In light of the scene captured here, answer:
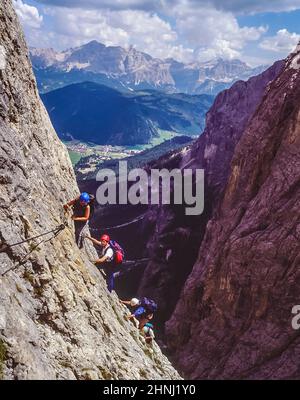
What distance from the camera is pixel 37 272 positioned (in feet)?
81.1

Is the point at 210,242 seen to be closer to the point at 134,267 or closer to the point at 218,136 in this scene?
the point at 134,267

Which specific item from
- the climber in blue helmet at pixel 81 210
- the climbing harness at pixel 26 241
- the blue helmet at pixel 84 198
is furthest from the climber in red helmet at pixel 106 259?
the climbing harness at pixel 26 241

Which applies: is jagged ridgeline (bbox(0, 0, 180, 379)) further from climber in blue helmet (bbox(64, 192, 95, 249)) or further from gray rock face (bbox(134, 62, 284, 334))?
gray rock face (bbox(134, 62, 284, 334))

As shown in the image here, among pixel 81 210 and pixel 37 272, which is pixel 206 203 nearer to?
pixel 81 210

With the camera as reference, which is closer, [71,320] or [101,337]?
[71,320]

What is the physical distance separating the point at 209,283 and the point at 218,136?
3152 inches

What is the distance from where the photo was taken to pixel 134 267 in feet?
400

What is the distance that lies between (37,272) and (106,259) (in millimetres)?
10565

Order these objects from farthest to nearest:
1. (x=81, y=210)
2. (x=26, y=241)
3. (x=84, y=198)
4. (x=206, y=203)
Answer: (x=206, y=203) < (x=81, y=210) < (x=84, y=198) < (x=26, y=241)

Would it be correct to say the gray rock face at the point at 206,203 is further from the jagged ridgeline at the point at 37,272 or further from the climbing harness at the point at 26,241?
the climbing harness at the point at 26,241

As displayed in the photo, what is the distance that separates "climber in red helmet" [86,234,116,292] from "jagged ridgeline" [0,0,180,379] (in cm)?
202

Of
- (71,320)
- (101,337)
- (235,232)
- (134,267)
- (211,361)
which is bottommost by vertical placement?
(134,267)

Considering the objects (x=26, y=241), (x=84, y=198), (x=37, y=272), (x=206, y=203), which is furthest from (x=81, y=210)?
(x=206, y=203)

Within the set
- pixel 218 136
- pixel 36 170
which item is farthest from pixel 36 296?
pixel 218 136
